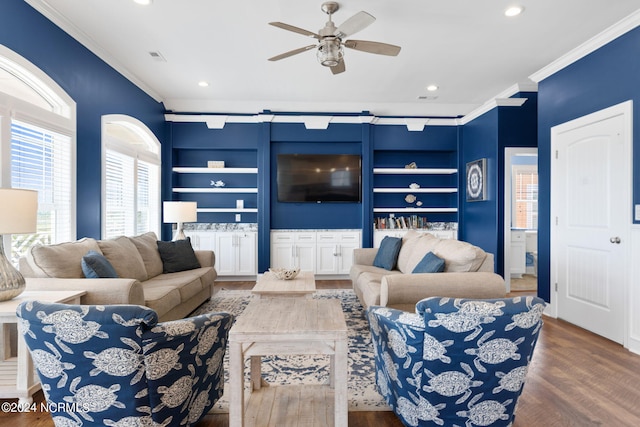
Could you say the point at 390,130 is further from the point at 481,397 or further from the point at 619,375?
the point at 481,397

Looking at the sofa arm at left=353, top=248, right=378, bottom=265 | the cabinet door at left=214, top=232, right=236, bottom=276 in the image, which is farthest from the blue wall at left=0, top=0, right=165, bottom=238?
the sofa arm at left=353, top=248, right=378, bottom=265

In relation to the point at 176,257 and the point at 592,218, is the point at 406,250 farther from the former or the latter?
the point at 176,257

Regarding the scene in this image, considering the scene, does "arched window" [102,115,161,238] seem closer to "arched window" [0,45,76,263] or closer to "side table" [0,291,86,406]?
"arched window" [0,45,76,263]

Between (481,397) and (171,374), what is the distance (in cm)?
136

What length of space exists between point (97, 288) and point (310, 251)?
12.0 feet

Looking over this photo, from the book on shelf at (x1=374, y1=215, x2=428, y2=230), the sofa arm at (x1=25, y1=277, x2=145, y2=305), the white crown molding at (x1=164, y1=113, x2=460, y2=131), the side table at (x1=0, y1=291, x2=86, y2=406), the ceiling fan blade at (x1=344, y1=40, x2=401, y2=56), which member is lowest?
the side table at (x1=0, y1=291, x2=86, y2=406)

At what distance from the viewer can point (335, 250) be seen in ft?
19.1

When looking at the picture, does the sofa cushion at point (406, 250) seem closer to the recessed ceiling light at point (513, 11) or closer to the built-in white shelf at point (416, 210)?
the built-in white shelf at point (416, 210)

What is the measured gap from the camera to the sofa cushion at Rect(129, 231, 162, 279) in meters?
3.76

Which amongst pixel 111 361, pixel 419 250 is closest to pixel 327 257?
pixel 419 250

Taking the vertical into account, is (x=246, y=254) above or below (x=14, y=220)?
below

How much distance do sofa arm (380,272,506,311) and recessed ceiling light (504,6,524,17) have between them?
2.33 m

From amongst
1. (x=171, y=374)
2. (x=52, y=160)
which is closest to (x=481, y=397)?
(x=171, y=374)

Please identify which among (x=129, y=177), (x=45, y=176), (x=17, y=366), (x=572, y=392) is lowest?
(x=572, y=392)
